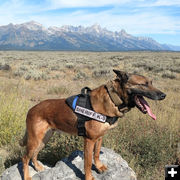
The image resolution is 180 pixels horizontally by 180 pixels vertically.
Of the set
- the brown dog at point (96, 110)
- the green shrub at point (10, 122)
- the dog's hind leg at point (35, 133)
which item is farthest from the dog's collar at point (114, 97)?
the green shrub at point (10, 122)

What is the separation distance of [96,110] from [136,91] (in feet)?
2.13

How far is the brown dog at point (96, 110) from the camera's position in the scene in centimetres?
281

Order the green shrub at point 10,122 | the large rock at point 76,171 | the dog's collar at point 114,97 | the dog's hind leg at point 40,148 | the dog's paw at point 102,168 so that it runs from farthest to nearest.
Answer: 1. the green shrub at point 10,122
2. the dog's hind leg at point 40,148
3. the dog's paw at point 102,168
4. the large rock at point 76,171
5. the dog's collar at point 114,97

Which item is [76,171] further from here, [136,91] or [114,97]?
[136,91]

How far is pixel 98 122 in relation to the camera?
2.99 meters

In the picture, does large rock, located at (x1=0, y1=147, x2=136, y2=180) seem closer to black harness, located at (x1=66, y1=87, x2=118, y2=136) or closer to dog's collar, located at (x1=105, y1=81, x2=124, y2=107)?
black harness, located at (x1=66, y1=87, x2=118, y2=136)

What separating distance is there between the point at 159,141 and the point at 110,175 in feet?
5.69

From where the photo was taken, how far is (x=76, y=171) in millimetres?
3518

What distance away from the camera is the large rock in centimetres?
338

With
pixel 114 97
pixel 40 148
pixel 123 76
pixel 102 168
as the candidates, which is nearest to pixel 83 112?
pixel 114 97

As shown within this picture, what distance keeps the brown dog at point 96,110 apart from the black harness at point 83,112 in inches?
2.1

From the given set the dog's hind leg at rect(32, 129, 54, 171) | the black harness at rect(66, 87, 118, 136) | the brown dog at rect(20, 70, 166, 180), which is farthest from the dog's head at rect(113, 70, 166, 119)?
the dog's hind leg at rect(32, 129, 54, 171)

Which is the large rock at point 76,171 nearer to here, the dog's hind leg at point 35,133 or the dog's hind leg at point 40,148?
the dog's hind leg at point 40,148

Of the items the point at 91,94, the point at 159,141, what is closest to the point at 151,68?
the point at 159,141
